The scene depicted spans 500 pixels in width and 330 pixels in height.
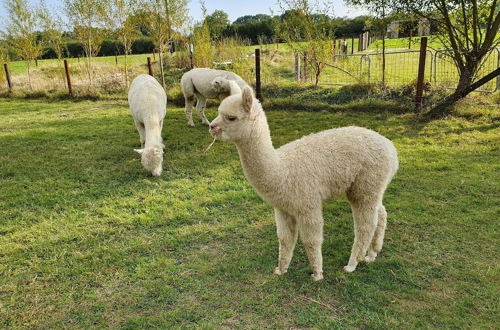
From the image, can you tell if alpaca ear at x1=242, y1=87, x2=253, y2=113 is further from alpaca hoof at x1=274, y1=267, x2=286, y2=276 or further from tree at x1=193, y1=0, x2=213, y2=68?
tree at x1=193, y1=0, x2=213, y2=68

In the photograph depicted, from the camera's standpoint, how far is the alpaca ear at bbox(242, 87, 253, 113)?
255cm

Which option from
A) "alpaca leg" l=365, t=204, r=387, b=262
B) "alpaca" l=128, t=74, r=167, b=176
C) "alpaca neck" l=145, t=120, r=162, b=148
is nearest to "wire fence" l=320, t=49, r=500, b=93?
"alpaca" l=128, t=74, r=167, b=176

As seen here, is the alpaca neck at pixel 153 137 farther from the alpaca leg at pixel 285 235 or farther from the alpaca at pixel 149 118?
the alpaca leg at pixel 285 235

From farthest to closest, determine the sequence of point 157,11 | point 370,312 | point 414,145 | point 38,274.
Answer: point 157,11, point 414,145, point 38,274, point 370,312

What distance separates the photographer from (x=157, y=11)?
13.2 metres

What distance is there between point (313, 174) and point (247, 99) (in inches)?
35.4

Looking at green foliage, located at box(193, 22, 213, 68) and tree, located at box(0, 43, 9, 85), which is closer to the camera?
green foliage, located at box(193, 22, 213, 68)

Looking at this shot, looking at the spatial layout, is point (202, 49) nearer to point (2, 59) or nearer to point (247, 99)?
point (2, 59)

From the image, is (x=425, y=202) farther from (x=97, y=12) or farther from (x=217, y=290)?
(x=97, y=12)

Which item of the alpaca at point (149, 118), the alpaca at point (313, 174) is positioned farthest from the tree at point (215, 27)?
the alpaca at point (313, 174)

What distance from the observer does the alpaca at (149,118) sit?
5605mm

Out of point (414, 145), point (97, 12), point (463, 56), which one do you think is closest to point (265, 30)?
point (97, 12)

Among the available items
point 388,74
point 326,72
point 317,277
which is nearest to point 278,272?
point 317,277

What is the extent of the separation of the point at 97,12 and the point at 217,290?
15.3m
